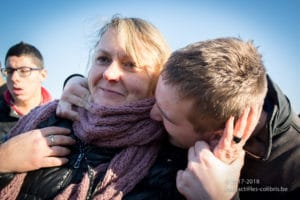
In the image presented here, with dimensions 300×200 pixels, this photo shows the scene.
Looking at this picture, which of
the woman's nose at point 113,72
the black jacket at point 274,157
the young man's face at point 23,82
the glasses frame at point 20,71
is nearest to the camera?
the black jacket at point 274,157

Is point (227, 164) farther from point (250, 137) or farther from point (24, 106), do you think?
point (24, 106)

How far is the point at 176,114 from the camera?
184 cm

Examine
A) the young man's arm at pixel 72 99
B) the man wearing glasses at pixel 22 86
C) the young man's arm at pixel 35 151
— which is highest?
the young man's arm at pixel 72 99

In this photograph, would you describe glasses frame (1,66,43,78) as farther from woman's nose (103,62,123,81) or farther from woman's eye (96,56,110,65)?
woman's nose (103,62,123,81)

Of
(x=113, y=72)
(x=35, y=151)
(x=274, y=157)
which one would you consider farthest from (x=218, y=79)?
(x=35, y=151)

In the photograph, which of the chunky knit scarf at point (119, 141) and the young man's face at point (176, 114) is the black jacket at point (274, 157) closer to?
the young man's face at point (176, 114)

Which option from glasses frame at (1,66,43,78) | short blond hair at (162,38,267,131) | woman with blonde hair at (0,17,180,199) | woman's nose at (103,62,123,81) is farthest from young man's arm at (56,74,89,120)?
glasses frame at (1,66,43,78)

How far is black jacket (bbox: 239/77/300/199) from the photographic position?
72.7 inches

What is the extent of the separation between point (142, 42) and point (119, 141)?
0.63 m

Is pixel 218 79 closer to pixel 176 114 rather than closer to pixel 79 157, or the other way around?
pixel 176 114

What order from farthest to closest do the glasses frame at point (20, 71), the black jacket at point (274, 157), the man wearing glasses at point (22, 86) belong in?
1. the glasses frame at point (20, 71)
2. the man wearing glasses at point (22, 86)
3. the black jacket at point (274, 157)

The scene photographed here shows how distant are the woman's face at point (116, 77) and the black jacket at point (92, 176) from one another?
33 centimetres

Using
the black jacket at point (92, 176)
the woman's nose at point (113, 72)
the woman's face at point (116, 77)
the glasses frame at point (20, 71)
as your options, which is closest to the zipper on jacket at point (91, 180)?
the black jacket at point (92, 176)

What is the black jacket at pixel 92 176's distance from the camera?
74.6 inches
